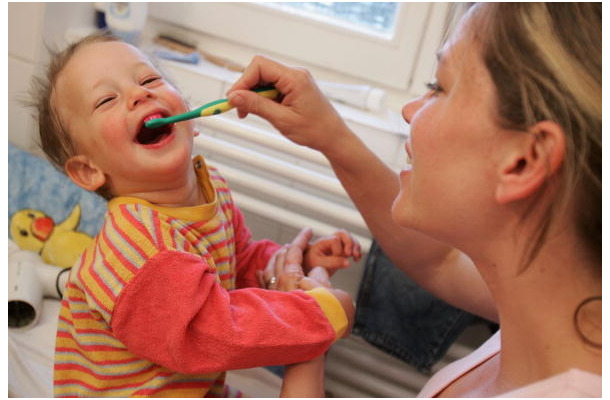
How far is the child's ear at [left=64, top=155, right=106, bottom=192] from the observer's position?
94 centimetres

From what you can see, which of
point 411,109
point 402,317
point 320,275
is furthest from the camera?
point 402,317

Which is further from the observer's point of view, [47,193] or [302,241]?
[47,193]

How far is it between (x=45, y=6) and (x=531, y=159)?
1325 mm

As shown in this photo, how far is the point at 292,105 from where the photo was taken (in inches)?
38.1

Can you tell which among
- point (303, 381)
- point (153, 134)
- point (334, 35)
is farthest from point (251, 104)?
point (334, 35)

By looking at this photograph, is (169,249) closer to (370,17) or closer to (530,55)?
(530,55)

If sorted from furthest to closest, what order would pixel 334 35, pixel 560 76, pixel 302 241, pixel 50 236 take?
pixel 334 35, pixel 50 236, pixel 302 241, pixel 560 76

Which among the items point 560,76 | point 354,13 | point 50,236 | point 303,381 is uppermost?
point 560,76

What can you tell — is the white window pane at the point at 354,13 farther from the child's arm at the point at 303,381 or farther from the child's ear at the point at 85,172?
the child's arm at the point at 303,381

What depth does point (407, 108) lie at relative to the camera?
2.65 ft

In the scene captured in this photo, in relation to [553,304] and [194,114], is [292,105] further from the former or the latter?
[553,304]

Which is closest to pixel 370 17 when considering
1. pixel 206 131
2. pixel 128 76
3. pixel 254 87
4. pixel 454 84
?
pixel 206 131

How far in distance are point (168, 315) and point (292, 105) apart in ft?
1.21

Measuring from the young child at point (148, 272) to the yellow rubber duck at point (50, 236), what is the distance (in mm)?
503
